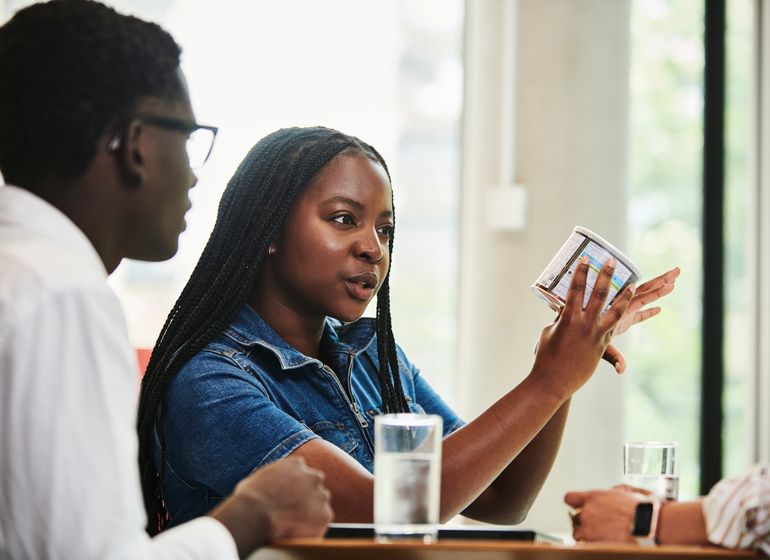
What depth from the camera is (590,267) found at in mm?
1463

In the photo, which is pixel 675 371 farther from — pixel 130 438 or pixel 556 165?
pixel 130 438

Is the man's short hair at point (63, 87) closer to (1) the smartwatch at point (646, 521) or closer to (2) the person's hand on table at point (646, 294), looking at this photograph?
(1) the smartwatch at point (646, 521)

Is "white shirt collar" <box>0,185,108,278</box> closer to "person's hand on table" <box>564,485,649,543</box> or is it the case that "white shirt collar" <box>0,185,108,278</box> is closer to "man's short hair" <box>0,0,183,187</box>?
"man's short hair" <box>0,0,183,187</box>

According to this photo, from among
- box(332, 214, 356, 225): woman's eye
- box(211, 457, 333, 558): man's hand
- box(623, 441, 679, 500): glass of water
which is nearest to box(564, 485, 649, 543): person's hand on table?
box(623, 441, 679, 500): glass of water

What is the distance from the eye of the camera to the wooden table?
98cm

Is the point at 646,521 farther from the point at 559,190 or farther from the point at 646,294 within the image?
the point at 559,190

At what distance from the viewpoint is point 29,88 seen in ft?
3.46

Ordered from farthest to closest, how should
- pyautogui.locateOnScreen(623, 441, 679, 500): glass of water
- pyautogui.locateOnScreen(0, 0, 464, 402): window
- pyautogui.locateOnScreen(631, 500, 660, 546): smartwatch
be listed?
pyautogui.locateOnScreen(0, 0, 464, 402): window < pyautogui.locateOnScreen(623, 441, 679, 500): glass of water < pyautogui.locateOnScreen(631, 500, 660, 546): smartwatch

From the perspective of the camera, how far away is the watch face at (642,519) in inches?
43.0

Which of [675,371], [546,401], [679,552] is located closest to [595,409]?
[675,371]

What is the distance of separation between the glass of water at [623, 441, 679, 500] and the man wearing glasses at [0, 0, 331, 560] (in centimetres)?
48

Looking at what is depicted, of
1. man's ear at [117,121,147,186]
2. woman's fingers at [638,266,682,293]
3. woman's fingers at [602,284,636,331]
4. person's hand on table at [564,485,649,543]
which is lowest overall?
person's hand on table at [564,485,649,543]

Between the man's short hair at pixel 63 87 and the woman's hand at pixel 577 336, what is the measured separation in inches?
25.5

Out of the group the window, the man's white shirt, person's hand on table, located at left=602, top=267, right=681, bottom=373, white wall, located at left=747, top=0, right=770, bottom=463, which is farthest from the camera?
white wall, located at left=747, top=0, right=770, bottom=463
